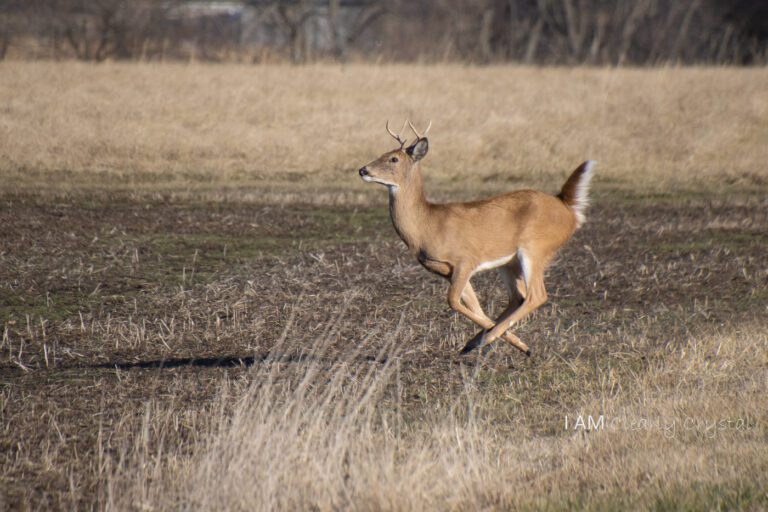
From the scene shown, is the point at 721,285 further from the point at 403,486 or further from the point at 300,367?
the point at 403,486

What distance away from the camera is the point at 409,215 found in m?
8.40

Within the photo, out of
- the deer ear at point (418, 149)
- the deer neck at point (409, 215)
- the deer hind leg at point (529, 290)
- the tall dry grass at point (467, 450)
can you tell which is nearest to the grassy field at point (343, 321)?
the tall dry grass at point (467, 450)

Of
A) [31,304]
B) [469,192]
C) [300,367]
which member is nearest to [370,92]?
[469,192]

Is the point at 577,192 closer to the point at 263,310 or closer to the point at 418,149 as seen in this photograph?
the point at 418,149

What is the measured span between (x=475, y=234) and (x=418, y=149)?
0.77 m

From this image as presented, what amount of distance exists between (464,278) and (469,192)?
10031 millimetres

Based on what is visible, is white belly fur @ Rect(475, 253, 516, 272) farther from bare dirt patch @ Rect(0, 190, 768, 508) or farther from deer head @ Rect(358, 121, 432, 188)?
deer head @ Rect(358, 121, 432, 188)

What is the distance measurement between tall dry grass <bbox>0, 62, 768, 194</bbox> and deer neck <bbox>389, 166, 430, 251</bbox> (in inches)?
394

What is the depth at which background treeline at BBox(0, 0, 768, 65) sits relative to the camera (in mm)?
35656

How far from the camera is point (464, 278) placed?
328 inches

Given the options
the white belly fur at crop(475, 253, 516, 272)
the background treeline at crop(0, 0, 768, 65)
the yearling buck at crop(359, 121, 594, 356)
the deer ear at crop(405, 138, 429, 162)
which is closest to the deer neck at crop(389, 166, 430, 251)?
the yearling buck at crop(359, 121, 594, 356)

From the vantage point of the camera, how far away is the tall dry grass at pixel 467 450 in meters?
5.58

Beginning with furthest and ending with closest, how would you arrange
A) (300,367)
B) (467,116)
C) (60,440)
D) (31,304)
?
(467,116) < (31,304) < (300,367) < (60,440)

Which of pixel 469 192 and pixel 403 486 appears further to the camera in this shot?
pixel 469 192
